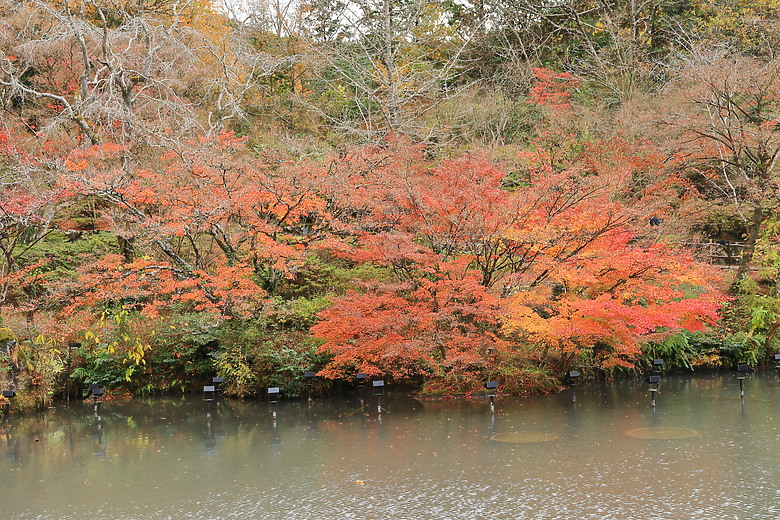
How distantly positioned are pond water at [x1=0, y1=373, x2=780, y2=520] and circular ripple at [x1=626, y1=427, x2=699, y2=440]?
0.14ft

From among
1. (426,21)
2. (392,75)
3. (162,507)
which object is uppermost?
(426,21)

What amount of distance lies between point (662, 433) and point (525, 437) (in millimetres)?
2047

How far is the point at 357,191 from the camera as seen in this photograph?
570 inches

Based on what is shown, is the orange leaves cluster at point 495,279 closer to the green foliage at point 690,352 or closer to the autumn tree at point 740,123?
the green foliage at point 690,352

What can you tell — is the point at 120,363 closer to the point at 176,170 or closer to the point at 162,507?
the point at 176,170

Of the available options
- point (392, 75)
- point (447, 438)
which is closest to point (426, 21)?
point (392, 75)

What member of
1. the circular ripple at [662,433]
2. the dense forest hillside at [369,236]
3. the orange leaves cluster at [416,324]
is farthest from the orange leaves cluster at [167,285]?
the circular ripple at [662,433]

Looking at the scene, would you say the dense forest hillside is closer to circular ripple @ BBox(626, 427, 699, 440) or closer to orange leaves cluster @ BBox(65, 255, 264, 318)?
orange leaves cluster @ BBox(65, 255, 264, 318)

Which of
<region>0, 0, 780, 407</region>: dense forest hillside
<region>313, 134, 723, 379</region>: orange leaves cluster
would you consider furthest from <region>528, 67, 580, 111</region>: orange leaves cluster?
<region>313, 134, 723, 379</region>: orange leaves cluster

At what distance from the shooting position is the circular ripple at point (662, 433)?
9.67 metres

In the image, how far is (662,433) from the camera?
9.89 metres

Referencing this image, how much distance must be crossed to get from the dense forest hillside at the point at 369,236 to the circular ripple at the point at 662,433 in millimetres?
2567

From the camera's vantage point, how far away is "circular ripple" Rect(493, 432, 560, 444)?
31.7 ft

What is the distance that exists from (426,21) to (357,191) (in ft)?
44.1
